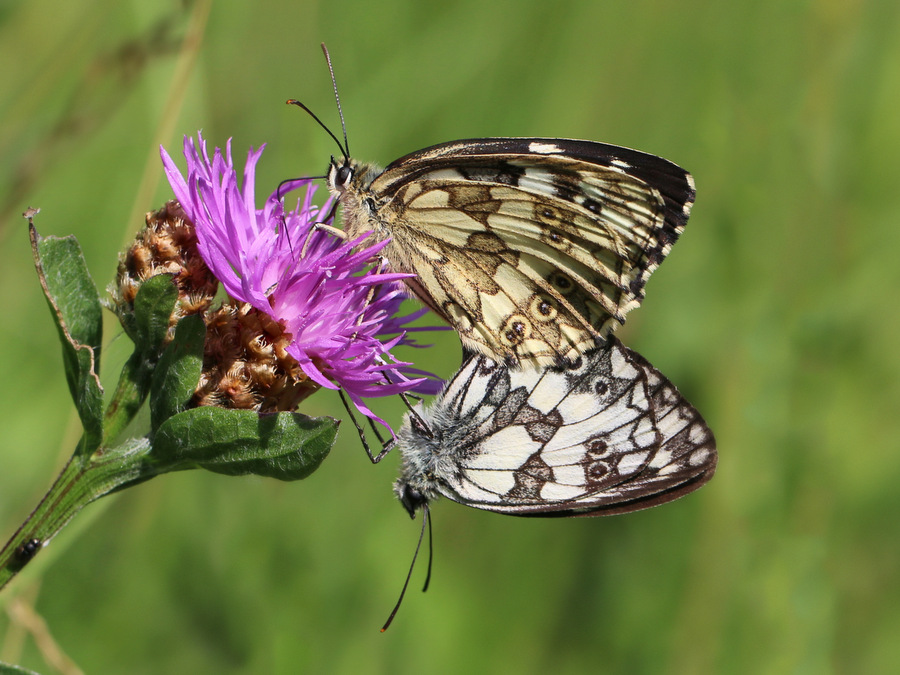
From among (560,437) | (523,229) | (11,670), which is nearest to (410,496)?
(560,437)

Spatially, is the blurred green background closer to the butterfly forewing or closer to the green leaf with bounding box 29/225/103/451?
the green leaf with bounding box 29/225/103/451

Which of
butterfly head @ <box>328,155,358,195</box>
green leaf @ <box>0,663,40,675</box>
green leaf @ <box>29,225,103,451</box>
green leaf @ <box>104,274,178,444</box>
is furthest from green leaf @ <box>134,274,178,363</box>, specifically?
butterfly head @ <box>328,155,358,195</box>

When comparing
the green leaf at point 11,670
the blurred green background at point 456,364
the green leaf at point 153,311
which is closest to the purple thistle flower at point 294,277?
the green leaf at point 153,311

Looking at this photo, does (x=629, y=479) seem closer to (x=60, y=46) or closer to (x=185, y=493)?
(x=185, y=493)

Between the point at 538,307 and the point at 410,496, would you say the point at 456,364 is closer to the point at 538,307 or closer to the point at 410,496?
the point at 538,307

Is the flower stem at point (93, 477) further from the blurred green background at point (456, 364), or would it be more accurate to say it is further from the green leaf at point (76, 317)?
the blurred green background at point (456, 364)

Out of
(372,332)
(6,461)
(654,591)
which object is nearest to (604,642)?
(654,591)
